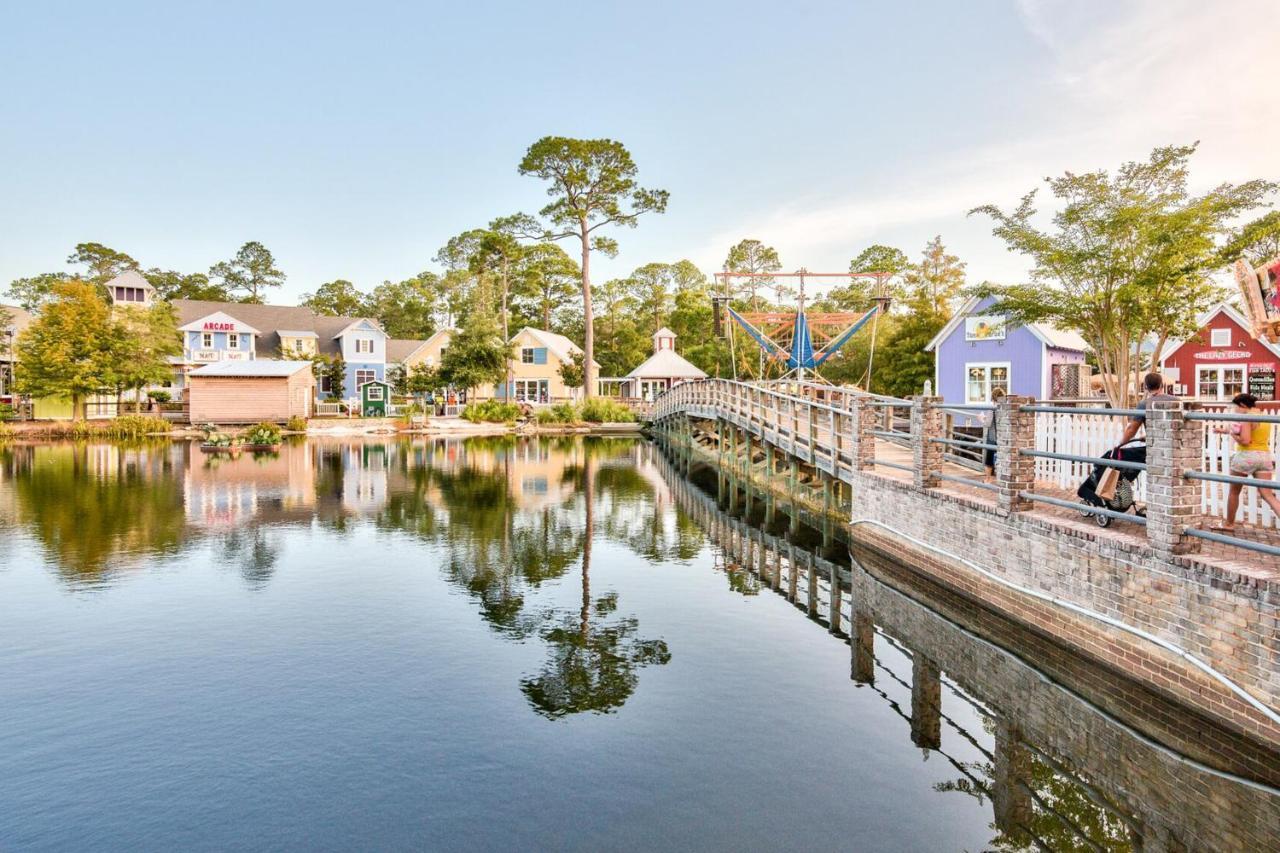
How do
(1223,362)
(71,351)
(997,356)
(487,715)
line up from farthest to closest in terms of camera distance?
(71,351)
(997,356)
(1223,362)
(487,715)

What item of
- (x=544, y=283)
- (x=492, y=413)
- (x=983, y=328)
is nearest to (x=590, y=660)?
(x=983, y=328)

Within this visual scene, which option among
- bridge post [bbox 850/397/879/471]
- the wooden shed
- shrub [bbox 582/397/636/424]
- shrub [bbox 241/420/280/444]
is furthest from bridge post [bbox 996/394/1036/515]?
the wooden shed

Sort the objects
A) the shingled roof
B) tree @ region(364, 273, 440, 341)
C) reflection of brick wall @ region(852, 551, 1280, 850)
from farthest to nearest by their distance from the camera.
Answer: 1. tree @ region(364, 273, 440, 341)
2. the shingled roof
3. reflection of brick wall @ region(852, 551, 1280, 850)

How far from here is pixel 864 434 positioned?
1326cm

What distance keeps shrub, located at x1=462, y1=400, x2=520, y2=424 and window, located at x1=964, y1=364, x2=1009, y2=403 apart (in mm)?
24952

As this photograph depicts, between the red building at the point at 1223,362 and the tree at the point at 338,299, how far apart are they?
73565 millimetres

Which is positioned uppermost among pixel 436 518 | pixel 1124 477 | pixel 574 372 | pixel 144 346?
pixel 144 346

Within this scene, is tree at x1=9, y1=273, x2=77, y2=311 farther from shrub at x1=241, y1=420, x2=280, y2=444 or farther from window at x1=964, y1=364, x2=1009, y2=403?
window at x1=964, y1=364, x2=1009, y2=403

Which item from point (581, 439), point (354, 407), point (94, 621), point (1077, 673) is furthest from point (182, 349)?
point (1077, 673)

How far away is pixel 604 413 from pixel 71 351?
2805cm

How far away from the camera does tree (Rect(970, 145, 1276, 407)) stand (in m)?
17.3

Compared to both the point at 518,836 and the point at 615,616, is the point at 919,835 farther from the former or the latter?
the point at 615,616

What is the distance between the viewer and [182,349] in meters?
48.6

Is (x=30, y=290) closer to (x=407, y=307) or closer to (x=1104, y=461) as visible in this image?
(x=407, y=307)
